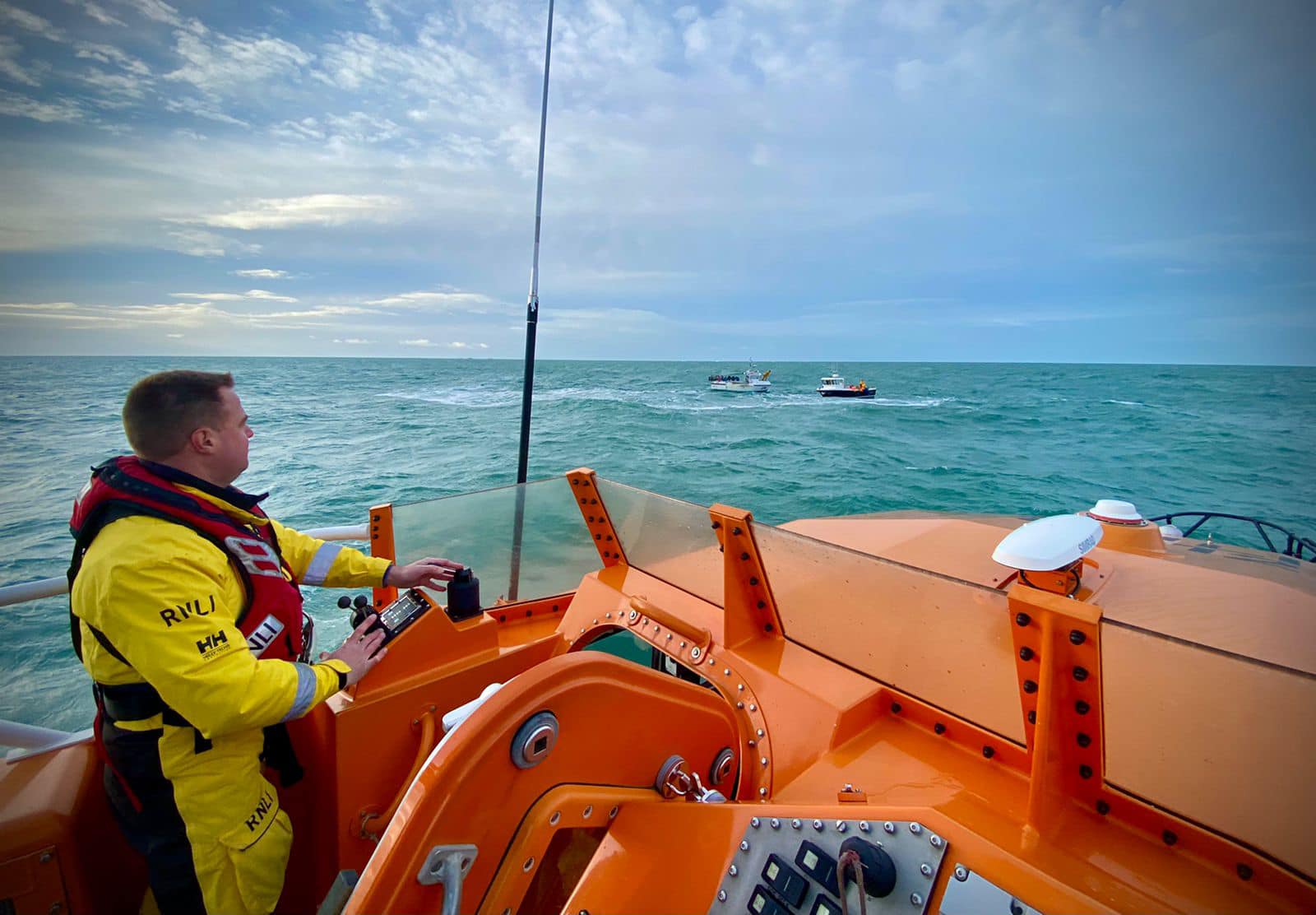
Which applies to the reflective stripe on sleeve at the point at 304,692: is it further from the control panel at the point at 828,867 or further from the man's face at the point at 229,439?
the control panel at the point at 828,867

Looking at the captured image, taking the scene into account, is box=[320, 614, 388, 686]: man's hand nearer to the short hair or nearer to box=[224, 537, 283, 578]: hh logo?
box=[224, 537, 283, 578]: hh logo

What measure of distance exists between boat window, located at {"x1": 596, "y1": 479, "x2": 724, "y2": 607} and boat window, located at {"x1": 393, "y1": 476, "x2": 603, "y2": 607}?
0.32 metres

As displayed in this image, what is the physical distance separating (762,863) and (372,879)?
2.44 ft

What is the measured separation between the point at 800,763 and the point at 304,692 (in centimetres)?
131

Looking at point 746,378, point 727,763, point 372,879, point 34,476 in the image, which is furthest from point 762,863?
point 746,378

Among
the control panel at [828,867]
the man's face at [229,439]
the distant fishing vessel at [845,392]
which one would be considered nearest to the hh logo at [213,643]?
the man's face at [229,439]

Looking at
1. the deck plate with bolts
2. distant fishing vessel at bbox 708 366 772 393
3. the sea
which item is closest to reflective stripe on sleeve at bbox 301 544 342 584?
the deck plate with bolts

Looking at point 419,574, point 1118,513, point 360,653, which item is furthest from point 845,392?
point 360,653

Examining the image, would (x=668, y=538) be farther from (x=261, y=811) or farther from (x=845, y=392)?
(x=845, y=392)

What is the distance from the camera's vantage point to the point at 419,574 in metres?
2.12

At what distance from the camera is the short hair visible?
1.40 m

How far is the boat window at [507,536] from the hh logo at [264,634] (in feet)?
3.66

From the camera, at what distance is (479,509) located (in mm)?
2846

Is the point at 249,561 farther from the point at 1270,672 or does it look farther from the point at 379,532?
the point at 1270,672
